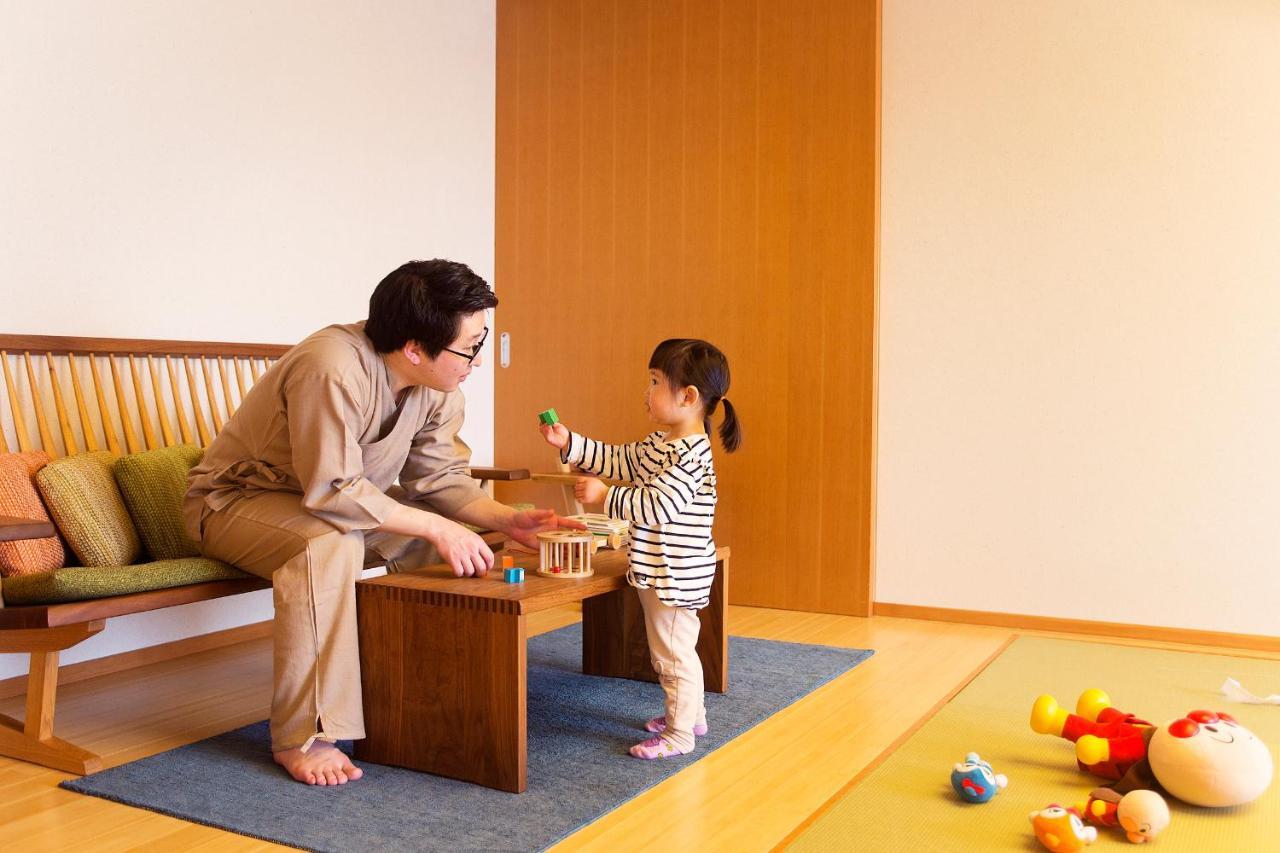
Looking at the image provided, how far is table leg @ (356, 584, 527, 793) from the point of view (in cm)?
231

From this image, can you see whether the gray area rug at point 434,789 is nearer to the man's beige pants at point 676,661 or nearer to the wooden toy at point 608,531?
the man's beige pants at point 676,661

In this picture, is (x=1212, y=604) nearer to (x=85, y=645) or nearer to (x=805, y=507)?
(x=805, y=507)

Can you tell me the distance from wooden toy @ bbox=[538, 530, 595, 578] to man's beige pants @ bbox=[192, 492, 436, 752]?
40cm

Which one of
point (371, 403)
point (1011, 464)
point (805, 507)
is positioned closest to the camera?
point (371, 403)

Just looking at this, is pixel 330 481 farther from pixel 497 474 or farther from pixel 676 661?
pixel 497 474

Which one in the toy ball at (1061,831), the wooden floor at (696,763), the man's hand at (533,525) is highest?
the man's hand at (533,525)

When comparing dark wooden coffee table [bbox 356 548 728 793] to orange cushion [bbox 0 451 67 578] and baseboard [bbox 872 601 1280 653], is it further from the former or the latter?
baseboard [bbox 872 601 1280 653]

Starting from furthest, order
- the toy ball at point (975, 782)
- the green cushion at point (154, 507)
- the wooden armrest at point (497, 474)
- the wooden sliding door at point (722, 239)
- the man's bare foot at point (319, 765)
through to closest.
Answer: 1. the wooden sliding door at point (722, 239)
2. the wooden armrest at point (497, 474)
3. the green cushion at point (154, 507)
4. the man's bare foot at point (319, 765)
5. the toy ball at point (975, 782)

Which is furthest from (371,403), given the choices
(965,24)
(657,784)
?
(965,24)

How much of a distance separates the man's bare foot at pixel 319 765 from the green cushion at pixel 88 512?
2.34 ft

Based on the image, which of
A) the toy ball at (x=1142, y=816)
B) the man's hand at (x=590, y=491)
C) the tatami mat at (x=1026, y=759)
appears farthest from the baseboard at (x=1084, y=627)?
the man's hand at (x=590, y=491)

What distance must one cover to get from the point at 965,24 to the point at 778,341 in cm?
128

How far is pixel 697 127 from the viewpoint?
176 inches

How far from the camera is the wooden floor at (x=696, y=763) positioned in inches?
83.0
